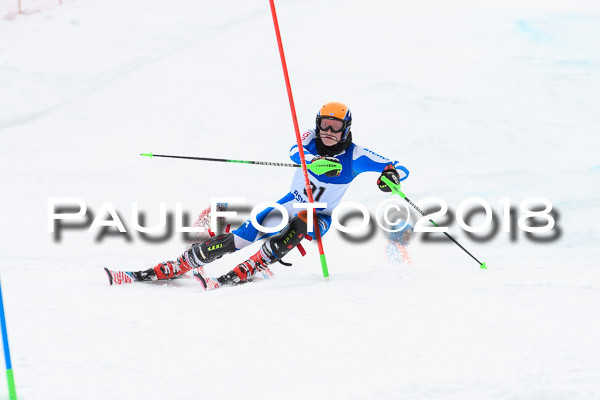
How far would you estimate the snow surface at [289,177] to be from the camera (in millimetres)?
3182

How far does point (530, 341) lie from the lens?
10.7ft

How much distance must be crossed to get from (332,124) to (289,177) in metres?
5.50

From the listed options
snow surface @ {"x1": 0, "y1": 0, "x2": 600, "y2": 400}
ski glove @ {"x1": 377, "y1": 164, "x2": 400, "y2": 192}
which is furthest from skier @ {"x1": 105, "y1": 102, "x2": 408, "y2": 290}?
snow surface @ {"x1": 0, "y1": 0, "x2": 600, "y2": 400}

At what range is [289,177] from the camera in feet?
34.4

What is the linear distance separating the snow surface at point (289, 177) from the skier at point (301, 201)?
20 centimetres

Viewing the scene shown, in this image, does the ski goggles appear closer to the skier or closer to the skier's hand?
the skier

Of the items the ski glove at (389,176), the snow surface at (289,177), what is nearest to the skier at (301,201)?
the ski glove at (389,176)

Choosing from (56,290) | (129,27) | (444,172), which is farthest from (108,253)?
(129,27)

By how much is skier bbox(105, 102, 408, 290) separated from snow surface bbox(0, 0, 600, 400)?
203 millimetres

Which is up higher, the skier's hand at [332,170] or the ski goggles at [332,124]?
the ski goggles at [332,124]

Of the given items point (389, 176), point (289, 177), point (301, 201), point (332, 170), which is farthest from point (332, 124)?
point (289, 177)

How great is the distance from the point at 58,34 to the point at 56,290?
11.8 m

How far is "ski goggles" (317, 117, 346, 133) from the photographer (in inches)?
197

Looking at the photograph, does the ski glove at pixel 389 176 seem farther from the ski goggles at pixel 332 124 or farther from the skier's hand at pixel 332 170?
the ski goggles at pixel 332 124
